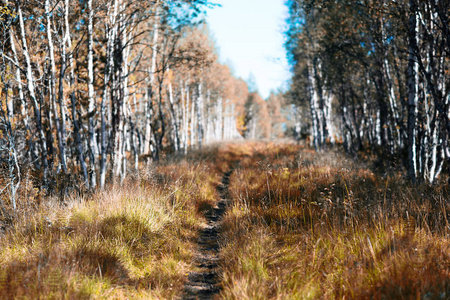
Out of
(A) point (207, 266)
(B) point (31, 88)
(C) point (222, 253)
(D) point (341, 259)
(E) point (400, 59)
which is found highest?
(E) point (400, 59)

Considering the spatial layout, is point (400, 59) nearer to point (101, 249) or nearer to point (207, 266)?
point (207, 266)

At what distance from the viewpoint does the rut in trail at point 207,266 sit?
293cm

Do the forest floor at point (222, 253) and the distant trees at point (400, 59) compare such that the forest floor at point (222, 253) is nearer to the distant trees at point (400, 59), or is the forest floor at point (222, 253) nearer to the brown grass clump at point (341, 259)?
the brown grass clump at point (341, 259)

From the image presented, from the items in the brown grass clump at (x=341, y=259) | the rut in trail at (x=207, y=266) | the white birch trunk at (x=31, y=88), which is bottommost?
the rut in trail at (x=207, y=266)

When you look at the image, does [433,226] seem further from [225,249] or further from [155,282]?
[155,282]

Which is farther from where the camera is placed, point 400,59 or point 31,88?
point 400,59

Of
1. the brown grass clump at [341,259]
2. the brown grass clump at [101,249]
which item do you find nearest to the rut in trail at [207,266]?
the brown grass clump at [101,249]

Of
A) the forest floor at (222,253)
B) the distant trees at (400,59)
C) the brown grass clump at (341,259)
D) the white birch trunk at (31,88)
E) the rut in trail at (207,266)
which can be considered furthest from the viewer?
the distant trees at (400,59)

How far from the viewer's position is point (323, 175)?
602cm

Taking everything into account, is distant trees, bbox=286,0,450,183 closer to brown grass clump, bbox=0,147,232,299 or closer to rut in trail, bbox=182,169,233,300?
rut in trail, bbox=182,169,233,300

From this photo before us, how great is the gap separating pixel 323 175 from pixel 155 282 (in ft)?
14.9

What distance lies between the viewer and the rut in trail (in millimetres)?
2928

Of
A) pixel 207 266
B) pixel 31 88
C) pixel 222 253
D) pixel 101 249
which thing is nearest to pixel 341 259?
pixel 222 253

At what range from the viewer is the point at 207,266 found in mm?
3529
